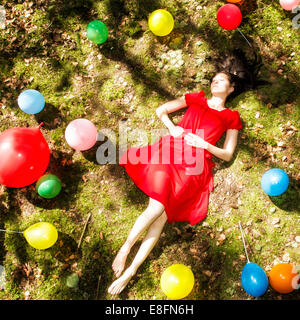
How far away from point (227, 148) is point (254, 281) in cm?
199

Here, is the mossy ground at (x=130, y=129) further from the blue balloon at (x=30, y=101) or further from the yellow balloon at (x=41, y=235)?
the blue balloon at (x=30, y=101)

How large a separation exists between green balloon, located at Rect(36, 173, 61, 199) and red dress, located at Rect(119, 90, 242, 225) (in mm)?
1070

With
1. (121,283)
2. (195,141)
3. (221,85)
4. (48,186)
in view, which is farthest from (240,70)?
(121,283)

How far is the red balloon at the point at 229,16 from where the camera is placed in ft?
16.7

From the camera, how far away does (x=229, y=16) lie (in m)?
5.09

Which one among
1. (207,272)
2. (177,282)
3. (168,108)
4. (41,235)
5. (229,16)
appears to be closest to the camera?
(177,282)

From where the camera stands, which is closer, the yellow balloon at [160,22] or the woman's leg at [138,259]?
the woman's leg at [138,259]

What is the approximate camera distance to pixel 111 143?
5414mm

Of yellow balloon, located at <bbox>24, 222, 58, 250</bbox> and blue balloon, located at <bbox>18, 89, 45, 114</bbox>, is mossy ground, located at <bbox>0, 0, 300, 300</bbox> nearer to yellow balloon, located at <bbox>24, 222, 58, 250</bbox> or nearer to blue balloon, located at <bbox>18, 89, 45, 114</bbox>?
yellow balloon, located at <bbox>24, 222, 58, 250</bbox>

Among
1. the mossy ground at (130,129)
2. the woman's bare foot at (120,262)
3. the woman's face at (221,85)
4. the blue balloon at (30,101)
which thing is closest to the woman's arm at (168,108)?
the mossy ground at (130,129)

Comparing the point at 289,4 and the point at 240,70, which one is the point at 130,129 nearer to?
the point at 240,70

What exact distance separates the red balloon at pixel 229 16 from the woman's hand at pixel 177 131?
77.2 inches

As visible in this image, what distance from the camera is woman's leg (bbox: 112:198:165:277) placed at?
461 cm

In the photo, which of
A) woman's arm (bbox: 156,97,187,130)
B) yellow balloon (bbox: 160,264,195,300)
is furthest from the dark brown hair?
yellow balloon (bbox: 160,264,195,300)
